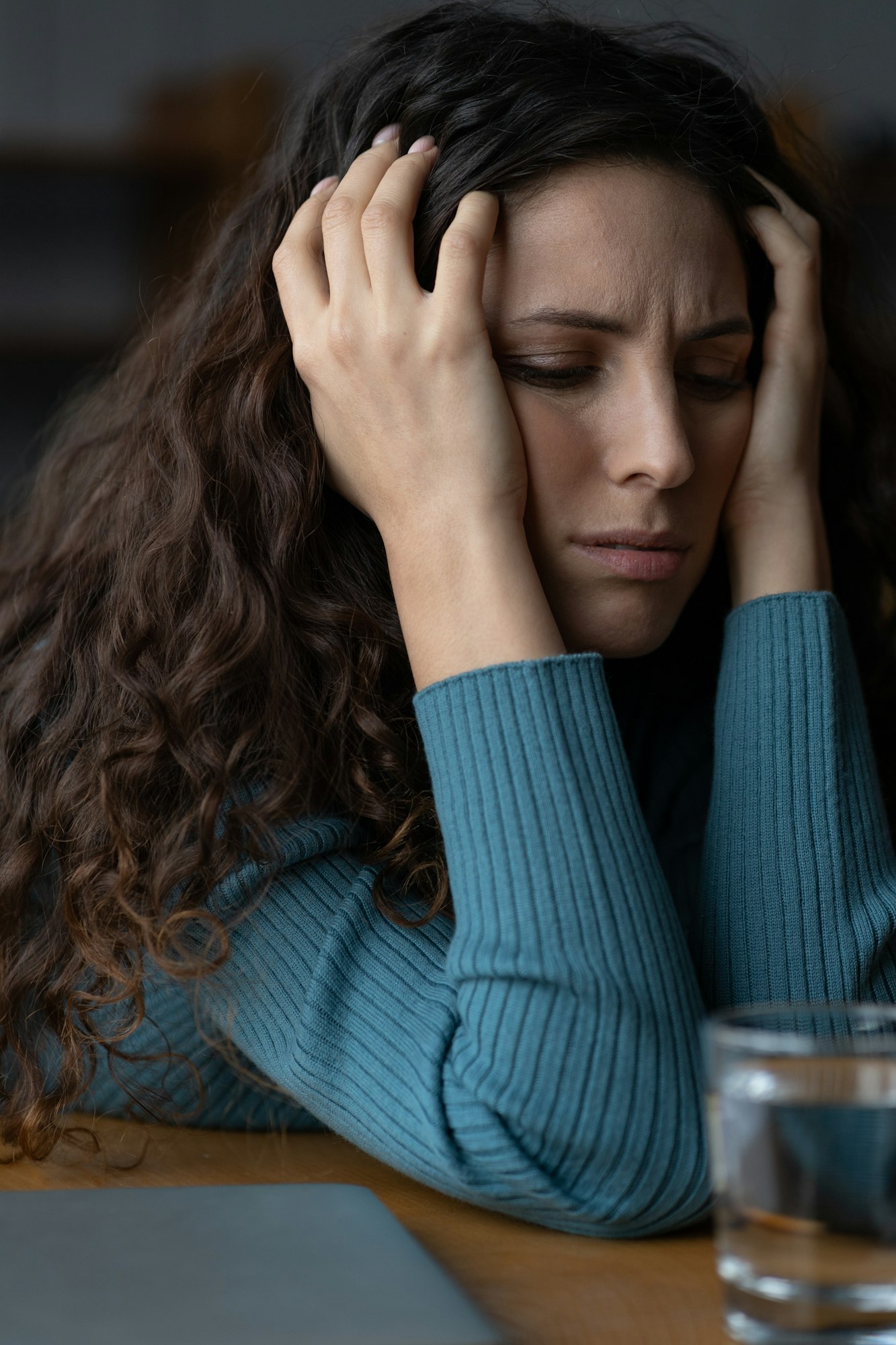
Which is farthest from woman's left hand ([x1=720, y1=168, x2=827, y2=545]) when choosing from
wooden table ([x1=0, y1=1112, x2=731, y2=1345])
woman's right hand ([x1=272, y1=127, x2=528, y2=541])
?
wooden table ([x1=0, y1=1112, x2=731, y2=1345])

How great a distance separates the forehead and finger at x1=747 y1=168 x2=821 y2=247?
0.15 meters

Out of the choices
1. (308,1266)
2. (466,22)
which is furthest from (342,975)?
(466,22)

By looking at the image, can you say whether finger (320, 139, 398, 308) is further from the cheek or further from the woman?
the cheek

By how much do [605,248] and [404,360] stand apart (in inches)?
6.4

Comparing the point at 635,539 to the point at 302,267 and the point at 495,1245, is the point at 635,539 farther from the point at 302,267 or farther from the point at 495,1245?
the point at 495,1245

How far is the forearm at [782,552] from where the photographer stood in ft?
3.35

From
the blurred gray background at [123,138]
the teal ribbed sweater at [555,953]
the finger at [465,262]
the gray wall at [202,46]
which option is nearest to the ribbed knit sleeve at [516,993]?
the teal ribbed sweater at [555,953]

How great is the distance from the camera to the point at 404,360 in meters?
0.87

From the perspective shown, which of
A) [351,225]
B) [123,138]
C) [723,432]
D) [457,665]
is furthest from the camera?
[123,138]

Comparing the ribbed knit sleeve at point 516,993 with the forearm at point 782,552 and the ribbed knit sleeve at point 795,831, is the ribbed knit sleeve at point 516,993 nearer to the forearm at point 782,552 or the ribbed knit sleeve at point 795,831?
the ribbed knit sleeve at point 795,831

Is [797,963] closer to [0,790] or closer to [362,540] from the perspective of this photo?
[362,540]

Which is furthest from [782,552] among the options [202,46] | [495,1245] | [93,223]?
[202,46]

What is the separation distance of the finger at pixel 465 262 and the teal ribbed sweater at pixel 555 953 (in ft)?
0.78

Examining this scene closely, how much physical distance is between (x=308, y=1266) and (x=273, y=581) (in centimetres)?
49
